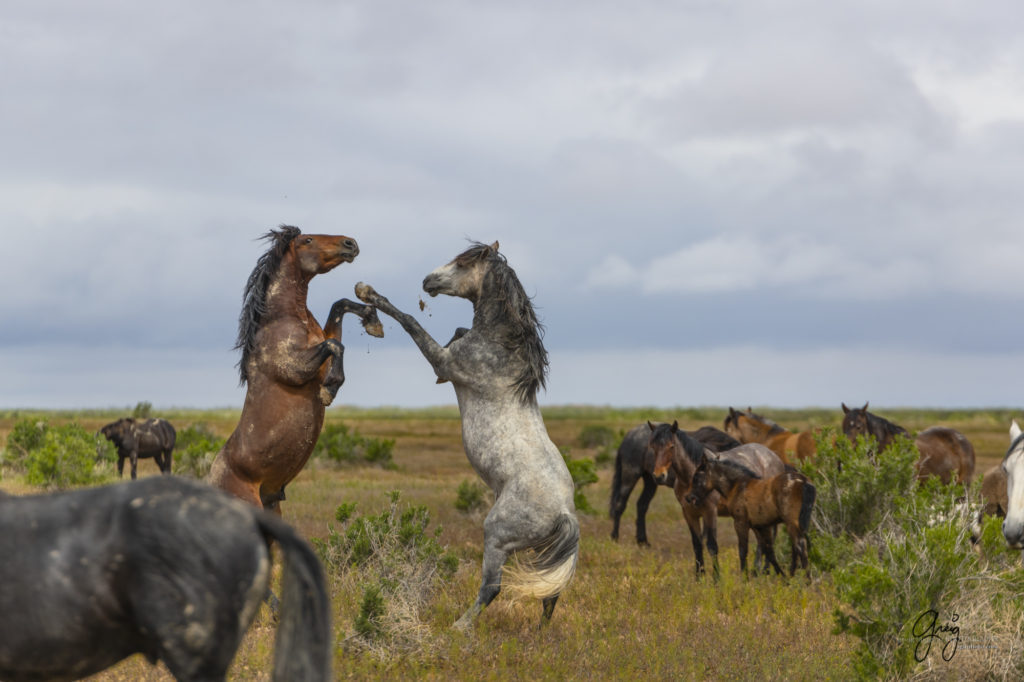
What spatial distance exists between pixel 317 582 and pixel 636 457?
13.5 metres

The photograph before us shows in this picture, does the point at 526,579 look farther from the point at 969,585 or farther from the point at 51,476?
the point at 51,476

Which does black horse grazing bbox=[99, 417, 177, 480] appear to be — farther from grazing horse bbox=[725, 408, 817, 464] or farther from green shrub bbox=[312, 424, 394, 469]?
grazing horse bbox=[725, 408, 817, 464]

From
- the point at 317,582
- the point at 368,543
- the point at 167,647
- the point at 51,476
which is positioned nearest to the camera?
the point at 167,647

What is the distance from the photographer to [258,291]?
731 centimetres

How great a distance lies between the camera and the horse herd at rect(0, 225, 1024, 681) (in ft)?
10.2

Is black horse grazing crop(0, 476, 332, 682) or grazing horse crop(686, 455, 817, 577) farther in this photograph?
grazing horse crop(686, 455, 817, 577)

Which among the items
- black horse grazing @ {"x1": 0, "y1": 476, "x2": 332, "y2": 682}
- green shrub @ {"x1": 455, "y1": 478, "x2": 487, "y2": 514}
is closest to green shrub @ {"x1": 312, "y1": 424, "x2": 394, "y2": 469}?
green shrub @ {"x1": 455, "y1": 478, "x2": 487, "y2": 514}

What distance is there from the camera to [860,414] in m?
15.5

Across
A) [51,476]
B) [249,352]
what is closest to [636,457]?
[249,352]

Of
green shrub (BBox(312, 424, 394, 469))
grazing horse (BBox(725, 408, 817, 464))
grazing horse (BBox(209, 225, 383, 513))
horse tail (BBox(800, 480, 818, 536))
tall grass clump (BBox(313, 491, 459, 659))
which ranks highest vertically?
grazing horse (BBox(209, 225, 383, 513))

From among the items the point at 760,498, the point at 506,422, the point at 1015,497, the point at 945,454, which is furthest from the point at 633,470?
the point at 1015,497

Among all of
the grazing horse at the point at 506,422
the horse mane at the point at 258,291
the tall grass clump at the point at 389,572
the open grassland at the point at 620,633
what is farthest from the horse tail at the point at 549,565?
the horse mane at the point at 258,291

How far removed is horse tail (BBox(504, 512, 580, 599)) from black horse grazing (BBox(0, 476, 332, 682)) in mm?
4277

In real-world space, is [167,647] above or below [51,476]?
above
